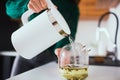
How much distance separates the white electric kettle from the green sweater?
279 millimetres

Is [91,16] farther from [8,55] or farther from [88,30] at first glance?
[8,55]

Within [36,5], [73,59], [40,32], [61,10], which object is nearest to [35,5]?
[36,5]

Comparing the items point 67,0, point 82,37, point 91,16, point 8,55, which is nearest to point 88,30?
point 82,37

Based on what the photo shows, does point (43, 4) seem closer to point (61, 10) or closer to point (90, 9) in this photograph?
point (61, 10)

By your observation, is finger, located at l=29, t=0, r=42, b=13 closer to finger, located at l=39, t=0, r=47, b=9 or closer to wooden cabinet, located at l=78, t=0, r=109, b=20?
finger, located at l=39, t=0, r=47, b=9

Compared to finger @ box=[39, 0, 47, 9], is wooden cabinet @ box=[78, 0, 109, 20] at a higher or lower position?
lower

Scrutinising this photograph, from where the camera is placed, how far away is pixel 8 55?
2.58 metres

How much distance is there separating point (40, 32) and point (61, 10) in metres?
0.41

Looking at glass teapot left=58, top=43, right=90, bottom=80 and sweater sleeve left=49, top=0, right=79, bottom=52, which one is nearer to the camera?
glass teapot left=58, top=43, right=90, bottom=80

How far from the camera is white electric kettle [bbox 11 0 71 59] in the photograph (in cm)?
89

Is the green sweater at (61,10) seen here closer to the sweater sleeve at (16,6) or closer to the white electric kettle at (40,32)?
the sweater sleeve at (16,6)

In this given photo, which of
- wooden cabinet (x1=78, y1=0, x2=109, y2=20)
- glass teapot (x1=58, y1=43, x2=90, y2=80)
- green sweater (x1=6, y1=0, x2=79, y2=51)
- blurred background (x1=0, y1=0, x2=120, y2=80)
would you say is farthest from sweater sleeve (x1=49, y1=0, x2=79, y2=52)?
wooden cabinet (x1=78, y1=0, x2=109, y2=20)

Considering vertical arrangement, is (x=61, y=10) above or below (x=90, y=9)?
above

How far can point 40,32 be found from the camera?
0.90 metres
